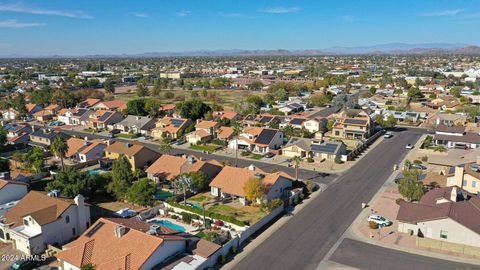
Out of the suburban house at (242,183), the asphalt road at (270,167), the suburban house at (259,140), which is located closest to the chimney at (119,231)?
the suburban house at (242,183)

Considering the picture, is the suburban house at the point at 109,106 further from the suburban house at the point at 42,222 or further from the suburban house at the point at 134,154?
the suburban house at the point at 42,222

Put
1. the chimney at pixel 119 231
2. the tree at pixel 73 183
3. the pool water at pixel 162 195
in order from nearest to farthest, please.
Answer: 1. the chimney at pixel 119 231
2. the tree at pixel 73 183
3. the pool water at pixel 162 195

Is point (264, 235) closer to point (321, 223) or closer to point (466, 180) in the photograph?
Result: point (321, 223)

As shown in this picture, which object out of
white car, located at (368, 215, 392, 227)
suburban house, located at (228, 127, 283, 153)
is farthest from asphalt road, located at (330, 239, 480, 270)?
suburban house, located at (228, 127, 283, 153)

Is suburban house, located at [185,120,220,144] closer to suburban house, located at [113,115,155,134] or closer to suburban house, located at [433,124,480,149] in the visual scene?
suburban house, located at [113,115,155,134]

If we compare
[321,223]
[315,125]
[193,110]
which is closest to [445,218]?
[321,223]

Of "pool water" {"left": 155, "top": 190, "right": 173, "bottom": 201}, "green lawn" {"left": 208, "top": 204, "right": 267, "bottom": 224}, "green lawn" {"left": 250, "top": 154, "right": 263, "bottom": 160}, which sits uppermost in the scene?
"green lawn" {"left": 250, "top": 154, "right": 263, "bottom": 160}

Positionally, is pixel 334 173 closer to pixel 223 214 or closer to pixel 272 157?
pixel 272 157
